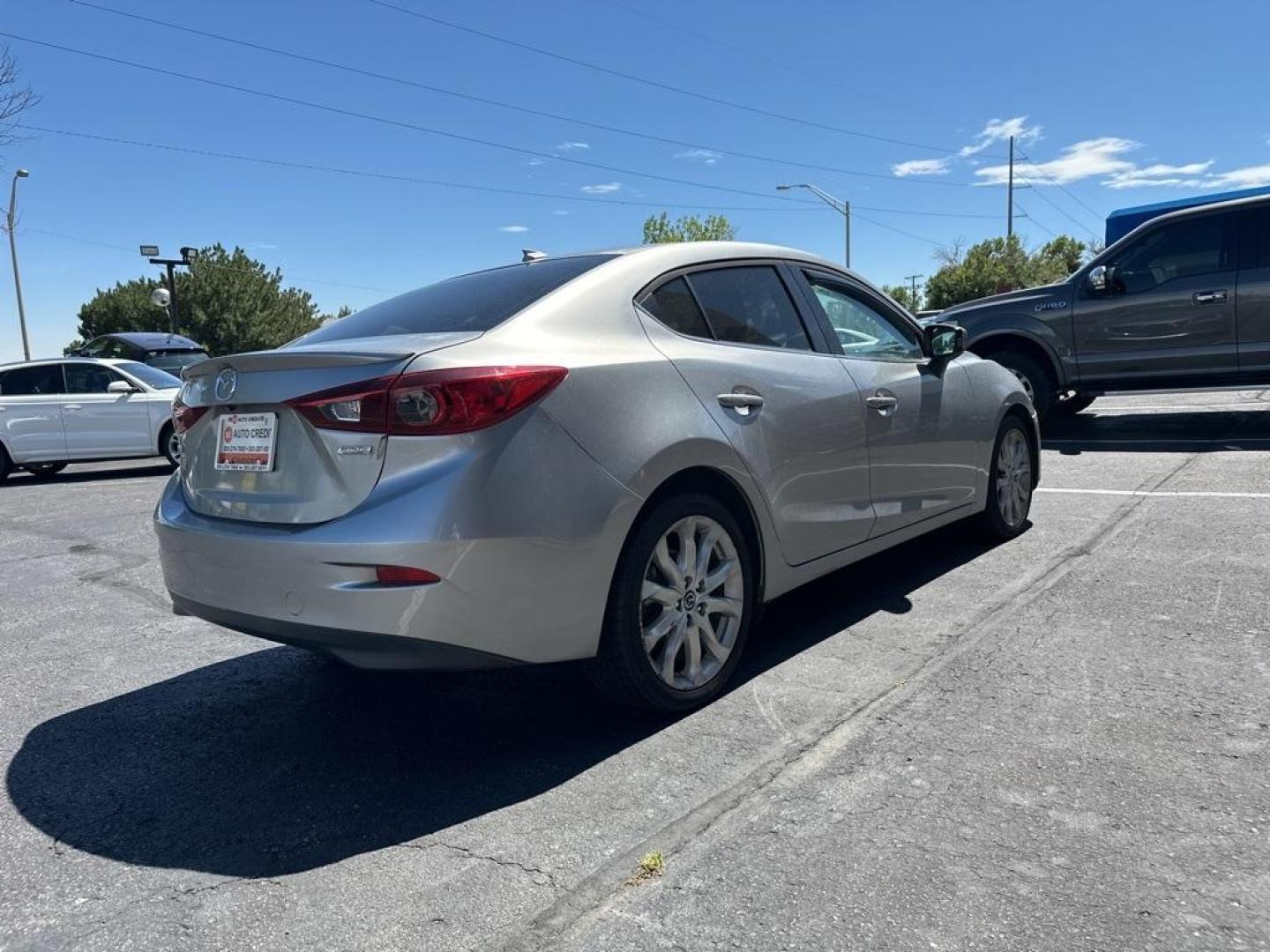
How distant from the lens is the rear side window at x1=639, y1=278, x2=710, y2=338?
3318 millimetres

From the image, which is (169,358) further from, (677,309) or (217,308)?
(217,308)

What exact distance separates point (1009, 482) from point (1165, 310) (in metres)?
4.45

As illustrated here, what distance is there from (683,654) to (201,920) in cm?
159

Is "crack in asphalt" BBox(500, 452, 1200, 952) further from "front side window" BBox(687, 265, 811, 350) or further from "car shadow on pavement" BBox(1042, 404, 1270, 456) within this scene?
"car shadow on pavement" BBox(1042, 404, 1270, 456)

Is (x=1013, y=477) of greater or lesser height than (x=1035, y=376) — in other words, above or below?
below

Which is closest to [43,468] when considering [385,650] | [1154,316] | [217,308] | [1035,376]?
[1035,376]

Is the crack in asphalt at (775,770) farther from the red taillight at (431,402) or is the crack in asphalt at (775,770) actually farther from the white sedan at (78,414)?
the white sedan at (78,414)

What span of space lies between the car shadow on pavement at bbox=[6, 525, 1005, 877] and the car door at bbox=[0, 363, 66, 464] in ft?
31.6

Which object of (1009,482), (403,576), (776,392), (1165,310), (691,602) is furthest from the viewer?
(1165,310)

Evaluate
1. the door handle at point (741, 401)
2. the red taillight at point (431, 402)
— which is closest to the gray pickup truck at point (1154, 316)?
the door handle at point (741, 401)

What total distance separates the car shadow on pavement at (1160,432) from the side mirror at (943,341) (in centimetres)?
445

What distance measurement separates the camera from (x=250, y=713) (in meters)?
3.46

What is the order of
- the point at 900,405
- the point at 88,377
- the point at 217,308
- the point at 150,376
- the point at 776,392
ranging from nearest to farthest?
1. the point at 776,392
2. the point at 900,405
3. the point at 88,377
4. the point at 150,376
5. the point at 217,308

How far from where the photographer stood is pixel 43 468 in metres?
13.1
